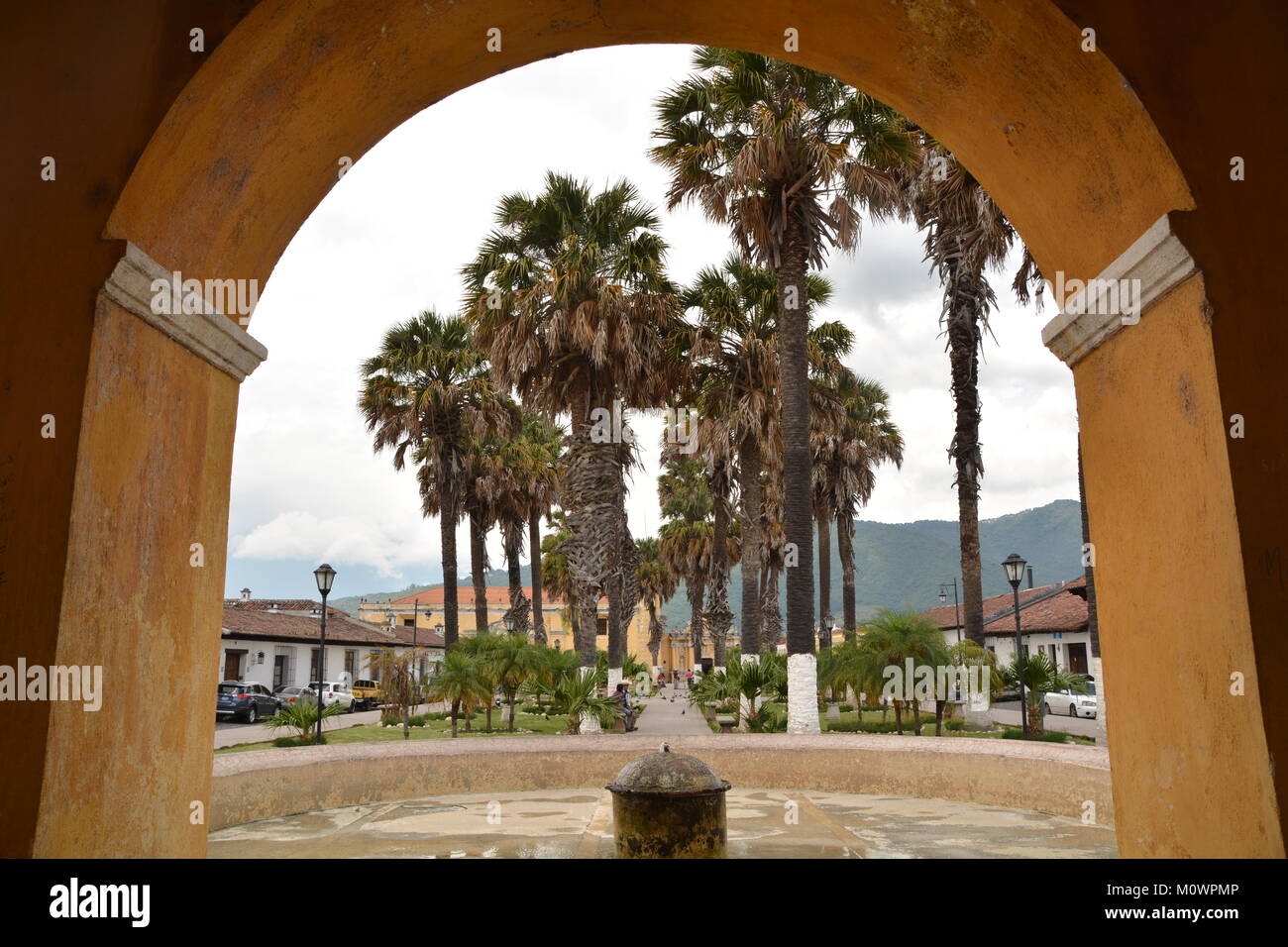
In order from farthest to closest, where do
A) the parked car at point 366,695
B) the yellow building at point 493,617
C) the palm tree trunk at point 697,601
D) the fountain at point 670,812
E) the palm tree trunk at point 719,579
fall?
the yellow building at point 493,617 → the palm tree trunk at point 697,601 → the parked car at point 366,695 → the palm tree trunk at point 719,579 → the fountain at point 670,812

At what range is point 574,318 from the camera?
63.2ft

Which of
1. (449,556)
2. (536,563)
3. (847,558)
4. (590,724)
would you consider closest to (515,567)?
(536,563)

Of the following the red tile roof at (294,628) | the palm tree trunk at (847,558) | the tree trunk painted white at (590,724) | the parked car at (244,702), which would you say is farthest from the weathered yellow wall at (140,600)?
the red tile roof at (294,628)

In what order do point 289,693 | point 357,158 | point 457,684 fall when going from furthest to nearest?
1. point 289,693
2. point 457,684
3. point 357,158

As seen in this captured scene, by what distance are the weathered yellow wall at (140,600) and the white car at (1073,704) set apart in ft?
83.2

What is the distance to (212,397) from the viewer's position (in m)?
4.73

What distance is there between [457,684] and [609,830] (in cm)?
1038

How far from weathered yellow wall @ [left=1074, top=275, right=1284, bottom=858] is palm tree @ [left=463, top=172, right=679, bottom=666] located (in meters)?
15.3

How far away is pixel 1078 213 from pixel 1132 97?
0.84 m

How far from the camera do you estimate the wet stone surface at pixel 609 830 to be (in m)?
8.04

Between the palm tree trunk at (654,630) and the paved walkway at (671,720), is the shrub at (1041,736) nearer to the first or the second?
the paved walkway at (671,720)

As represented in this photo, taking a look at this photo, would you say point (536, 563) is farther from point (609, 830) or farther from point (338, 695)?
point (609, 830)

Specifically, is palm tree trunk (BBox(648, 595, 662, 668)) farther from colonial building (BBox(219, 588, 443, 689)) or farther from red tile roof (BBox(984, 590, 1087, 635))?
red tile roof (BBox(984, 590, 1087, 635))
